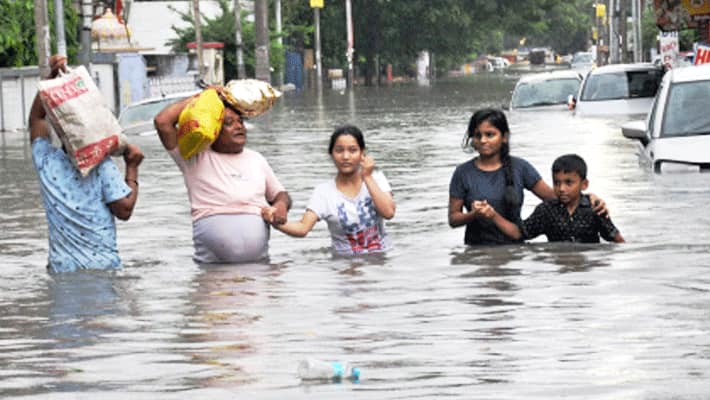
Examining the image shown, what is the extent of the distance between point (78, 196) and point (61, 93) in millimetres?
616

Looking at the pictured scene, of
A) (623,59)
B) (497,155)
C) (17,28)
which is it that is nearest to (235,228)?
(497,155)

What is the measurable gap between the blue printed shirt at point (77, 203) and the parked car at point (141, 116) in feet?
70.3

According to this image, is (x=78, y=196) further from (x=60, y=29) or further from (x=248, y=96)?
(x=60, y=29)

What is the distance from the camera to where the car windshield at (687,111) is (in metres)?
15.9

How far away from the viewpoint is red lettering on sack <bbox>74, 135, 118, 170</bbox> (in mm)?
10148

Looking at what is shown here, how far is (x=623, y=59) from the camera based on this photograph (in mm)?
71750

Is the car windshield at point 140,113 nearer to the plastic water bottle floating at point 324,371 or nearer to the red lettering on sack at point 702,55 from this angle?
the red lettering on sack at point 702,55

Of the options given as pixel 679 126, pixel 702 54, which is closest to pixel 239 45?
pixel 702 54

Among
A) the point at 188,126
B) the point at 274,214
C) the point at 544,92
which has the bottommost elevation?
the point at 544,92

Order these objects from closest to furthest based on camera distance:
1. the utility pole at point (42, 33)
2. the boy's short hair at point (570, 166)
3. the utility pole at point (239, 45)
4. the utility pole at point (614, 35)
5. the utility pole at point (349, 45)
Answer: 1. the boy's short hair at point (570, 166)
2. the utility pole at point (42, 33)
3. the utility pole at point (239, 45)
4. the utility pole at point (614, 35)
5. the utility pole at point (349, 45)

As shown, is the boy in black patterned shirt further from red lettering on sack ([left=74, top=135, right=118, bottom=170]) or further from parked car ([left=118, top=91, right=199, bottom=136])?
parked car ([left=118, top=91, right=199, bottom=136])

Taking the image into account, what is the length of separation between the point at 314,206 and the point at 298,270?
86 centimetres

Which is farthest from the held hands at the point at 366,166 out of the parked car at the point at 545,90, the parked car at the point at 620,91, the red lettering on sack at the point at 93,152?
the parked car at the point at 545,90

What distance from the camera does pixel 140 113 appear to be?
32.3 metres
